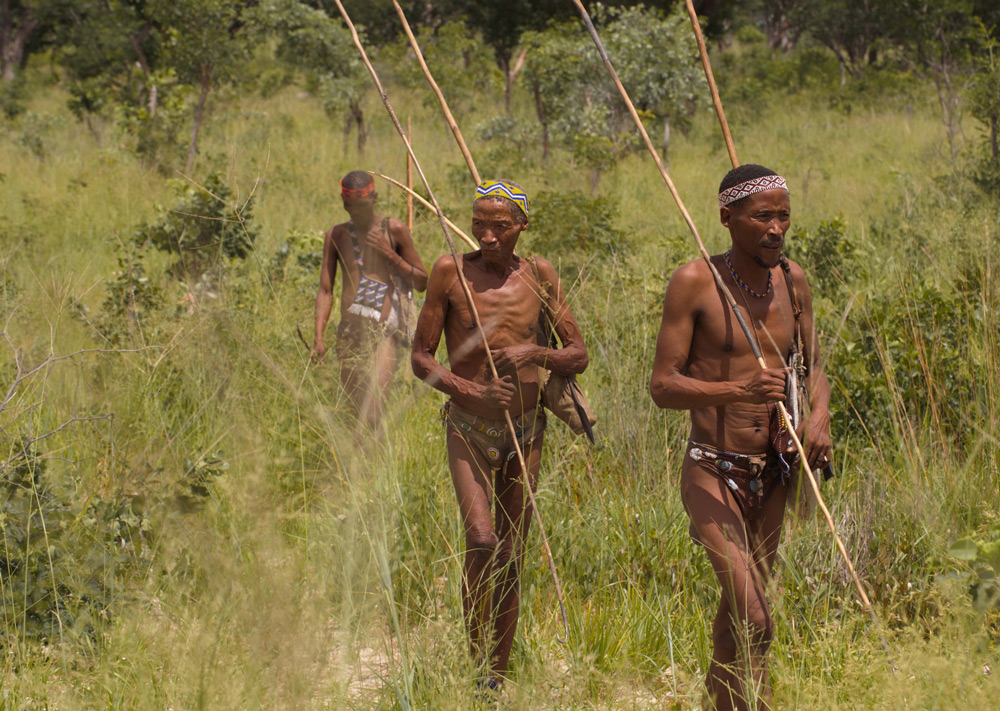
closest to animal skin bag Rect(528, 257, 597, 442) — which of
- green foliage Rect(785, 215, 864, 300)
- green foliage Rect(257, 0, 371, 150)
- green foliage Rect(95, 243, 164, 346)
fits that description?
green foliage Rect(95, 243, 164, 346)

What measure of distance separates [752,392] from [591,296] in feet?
10.4

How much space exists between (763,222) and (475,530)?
113 cm

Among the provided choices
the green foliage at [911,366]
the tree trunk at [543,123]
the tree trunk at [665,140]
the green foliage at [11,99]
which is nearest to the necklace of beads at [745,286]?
the green foliage at [911,366]

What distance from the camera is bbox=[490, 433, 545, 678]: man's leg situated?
301 centimetres

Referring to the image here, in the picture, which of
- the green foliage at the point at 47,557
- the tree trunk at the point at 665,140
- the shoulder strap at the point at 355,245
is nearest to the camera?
the green foliage at the point at 47,557

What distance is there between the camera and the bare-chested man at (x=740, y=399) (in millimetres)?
2523

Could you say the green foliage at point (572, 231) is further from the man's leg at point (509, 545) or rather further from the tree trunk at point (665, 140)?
the tree trunk at point (665, 140)

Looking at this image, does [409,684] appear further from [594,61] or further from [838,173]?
[594,61]

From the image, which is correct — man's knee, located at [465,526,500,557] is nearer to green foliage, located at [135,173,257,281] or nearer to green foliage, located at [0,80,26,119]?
green foliage, located at [135,173,257,281]

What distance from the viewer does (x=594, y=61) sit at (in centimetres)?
1263

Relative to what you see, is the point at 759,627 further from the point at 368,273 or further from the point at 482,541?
the point at 368,273

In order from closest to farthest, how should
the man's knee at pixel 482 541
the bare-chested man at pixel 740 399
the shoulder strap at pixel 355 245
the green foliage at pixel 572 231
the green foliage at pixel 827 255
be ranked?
the bare-chested man at pixel 740 399
the man's knee at pixel 482 541
the shoulder strap at pixel 355 245
the green foliage at pixel 827 255
the green foliage at pixel 572 231

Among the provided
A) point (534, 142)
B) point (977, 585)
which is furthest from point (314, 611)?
point (534, 142)

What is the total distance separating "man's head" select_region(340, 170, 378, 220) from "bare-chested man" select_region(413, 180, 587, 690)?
1635 mm
